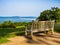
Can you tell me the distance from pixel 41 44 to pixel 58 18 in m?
8.02

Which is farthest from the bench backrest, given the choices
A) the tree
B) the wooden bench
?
the tree

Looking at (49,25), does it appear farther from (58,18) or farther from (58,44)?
(58,18)

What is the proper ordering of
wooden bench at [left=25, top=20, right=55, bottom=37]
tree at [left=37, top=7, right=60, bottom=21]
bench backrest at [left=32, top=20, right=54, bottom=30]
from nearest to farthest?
wooden bench at [left=25, top=20, right=55, bottom=37] → bench backrest at [left=32, top=20, right=54, bottom=30] → tree at [left=37, top=7, right=60, bottom=21]

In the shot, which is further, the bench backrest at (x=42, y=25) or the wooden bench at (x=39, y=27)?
the bench backrest at (x=42, y=25)

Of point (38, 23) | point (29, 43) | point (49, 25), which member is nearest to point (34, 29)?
point (38, 23)

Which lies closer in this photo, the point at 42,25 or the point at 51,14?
the point at 42,25

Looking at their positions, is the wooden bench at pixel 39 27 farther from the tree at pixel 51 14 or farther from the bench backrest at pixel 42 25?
the tree at pixel 51 14

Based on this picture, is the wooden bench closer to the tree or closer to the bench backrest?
the bench backrest

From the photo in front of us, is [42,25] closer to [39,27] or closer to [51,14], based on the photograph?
[39,27]

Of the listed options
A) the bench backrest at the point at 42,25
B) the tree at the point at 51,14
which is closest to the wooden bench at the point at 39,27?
the bench backrest at the point at 42,25

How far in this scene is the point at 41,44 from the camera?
7.03m

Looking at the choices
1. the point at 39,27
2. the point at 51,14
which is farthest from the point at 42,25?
the point at 51,14

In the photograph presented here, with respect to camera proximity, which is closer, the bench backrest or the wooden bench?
the wooden bench

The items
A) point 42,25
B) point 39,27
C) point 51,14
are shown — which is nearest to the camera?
point 39,27
